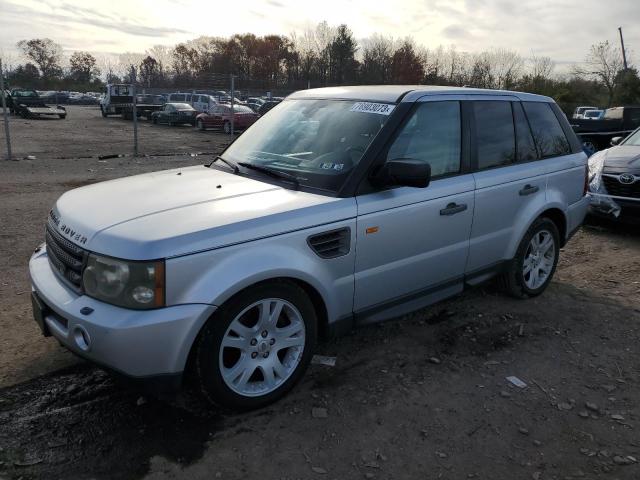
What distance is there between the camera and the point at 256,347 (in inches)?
119

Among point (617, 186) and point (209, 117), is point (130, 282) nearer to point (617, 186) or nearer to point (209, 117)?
point (617, 186)

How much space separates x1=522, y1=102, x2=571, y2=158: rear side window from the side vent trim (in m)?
2.45

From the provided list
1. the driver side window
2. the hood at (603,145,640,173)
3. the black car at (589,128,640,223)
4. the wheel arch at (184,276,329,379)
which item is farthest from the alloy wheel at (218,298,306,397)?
the hood at (603,145,640,173)

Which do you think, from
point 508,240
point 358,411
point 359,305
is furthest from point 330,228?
point 508,240

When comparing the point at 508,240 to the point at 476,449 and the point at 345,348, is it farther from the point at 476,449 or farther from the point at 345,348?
the point at 476,449

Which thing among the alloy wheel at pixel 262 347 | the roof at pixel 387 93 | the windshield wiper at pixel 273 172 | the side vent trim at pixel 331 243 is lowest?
the alloy wheel at pixel 262 347

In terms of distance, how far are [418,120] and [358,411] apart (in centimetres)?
200

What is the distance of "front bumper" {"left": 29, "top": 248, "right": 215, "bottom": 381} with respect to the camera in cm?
254

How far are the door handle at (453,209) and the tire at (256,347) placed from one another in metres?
1.25

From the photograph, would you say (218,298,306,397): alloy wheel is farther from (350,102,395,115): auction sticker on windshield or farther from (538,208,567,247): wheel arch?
(538,208,567,247): wheel arch

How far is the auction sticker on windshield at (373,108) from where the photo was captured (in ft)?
11.9

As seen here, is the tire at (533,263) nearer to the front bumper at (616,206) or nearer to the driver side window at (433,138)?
the driver side window at (433,138)

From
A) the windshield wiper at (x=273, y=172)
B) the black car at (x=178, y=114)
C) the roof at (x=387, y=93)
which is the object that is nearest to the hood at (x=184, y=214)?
the windshield wiper at (x=273, y=172)

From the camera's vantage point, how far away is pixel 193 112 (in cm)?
2953
